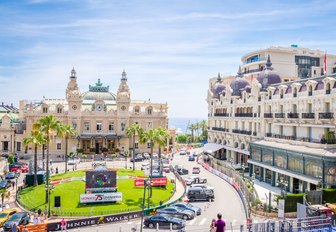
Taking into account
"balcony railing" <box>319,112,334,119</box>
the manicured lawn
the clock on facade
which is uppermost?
the clock on facade

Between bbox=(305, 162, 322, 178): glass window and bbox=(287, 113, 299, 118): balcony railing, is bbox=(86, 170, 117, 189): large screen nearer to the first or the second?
bbox=(305, 162, 322, 178): glass window

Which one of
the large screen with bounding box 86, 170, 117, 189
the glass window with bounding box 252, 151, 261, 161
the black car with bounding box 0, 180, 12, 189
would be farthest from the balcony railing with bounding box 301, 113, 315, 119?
the black car with bounding box 0, 180, 12, 189

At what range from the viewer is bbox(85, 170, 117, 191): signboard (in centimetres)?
4379

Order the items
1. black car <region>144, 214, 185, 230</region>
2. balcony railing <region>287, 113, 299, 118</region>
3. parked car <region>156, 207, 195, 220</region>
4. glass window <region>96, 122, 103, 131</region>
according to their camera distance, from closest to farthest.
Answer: black car <region>144, 214, 185, 230</region>
parked car <region>156, 207, 195, 220</region>
balcony railing <region>287, 113, 299, 118</region>
glass window <region>96, 122, 103, 131</region>

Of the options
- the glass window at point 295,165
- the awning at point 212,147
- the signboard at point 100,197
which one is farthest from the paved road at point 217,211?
the awning at point 212,147

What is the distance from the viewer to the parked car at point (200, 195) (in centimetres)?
4325

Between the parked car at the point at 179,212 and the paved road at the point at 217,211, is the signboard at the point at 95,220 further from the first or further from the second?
the parked car at the point at 179,212

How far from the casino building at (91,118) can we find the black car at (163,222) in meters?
54.7

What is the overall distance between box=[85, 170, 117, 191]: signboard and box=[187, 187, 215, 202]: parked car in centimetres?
990

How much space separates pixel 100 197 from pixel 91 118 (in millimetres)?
47448

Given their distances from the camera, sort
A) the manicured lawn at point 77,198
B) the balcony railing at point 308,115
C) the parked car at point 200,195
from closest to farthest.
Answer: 1. the manicured lawn at point 77,198
2. the parked car at point 200,195
3. the balcony railing at point 308,115

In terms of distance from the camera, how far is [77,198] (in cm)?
4409

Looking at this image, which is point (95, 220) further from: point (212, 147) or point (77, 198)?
point (212, 147)

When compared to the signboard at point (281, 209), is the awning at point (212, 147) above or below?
above
